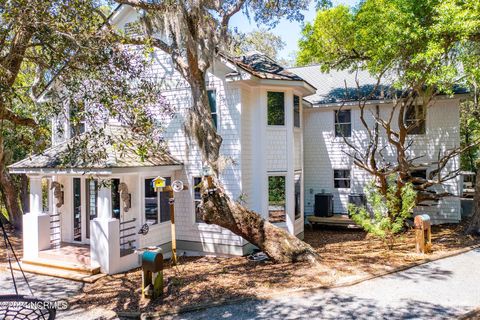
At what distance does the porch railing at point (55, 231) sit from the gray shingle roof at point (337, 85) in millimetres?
11756

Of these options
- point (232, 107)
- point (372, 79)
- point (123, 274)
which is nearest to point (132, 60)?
point (232, 107)

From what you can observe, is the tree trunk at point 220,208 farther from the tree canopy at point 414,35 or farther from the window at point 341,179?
the window at point 341,179

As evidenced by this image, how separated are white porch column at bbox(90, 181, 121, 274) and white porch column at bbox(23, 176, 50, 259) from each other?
6.93 feet

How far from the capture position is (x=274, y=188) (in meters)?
12.2

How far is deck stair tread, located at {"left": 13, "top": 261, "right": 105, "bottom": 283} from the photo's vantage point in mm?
8969

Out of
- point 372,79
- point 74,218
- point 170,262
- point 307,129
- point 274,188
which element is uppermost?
point 372,79

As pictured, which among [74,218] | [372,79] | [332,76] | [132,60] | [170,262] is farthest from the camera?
[332,76]

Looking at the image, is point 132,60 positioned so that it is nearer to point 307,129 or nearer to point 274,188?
point 274,188

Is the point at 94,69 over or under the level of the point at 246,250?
over

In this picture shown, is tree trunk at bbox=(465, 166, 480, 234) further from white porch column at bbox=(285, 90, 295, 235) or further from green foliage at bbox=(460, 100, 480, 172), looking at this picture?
green foliage at bbox=(460, 100, 480, 172)

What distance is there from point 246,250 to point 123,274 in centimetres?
374

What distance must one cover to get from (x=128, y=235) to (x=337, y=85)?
12.4m

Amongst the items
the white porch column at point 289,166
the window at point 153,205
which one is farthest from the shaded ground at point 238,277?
the white porch column at point 289,166

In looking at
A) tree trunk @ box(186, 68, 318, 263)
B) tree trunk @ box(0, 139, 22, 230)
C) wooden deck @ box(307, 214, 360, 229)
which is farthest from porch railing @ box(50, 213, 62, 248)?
wooden deck @ box(307, 214, 360, 229)
